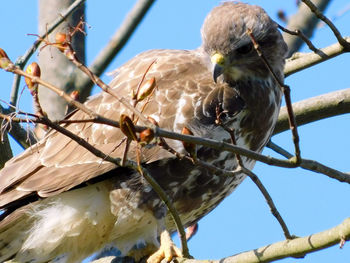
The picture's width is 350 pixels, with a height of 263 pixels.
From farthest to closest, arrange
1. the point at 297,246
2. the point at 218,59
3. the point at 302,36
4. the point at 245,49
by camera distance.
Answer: the point at 245,49
the point at 218,59
the point at 302,36
the point at 297,246

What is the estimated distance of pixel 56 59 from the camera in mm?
6227

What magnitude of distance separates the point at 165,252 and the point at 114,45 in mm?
1848

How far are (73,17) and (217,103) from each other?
188 cm

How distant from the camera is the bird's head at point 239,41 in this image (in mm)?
5078

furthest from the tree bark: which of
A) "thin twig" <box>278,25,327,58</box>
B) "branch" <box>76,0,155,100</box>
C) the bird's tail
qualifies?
"thin twig" <box>278,25,327,58</box>

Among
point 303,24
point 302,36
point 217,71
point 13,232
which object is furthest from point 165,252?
point 303,24

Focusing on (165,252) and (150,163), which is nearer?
(165,252)

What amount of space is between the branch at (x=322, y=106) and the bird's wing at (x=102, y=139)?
2.44ft

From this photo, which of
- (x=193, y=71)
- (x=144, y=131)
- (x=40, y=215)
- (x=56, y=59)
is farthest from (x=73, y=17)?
(x=144, y=131)

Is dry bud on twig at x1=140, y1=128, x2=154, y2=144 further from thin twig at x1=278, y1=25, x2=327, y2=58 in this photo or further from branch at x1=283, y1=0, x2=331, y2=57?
branch at x1=283, y1=0, x2=331, y2=57

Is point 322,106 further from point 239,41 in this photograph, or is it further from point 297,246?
point 297,246

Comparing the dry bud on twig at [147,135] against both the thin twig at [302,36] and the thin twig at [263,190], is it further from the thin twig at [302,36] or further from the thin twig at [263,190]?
the thin twig at [302,36]

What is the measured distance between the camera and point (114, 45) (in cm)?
595

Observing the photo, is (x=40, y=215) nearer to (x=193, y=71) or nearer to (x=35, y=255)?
(x=35, y=255)
